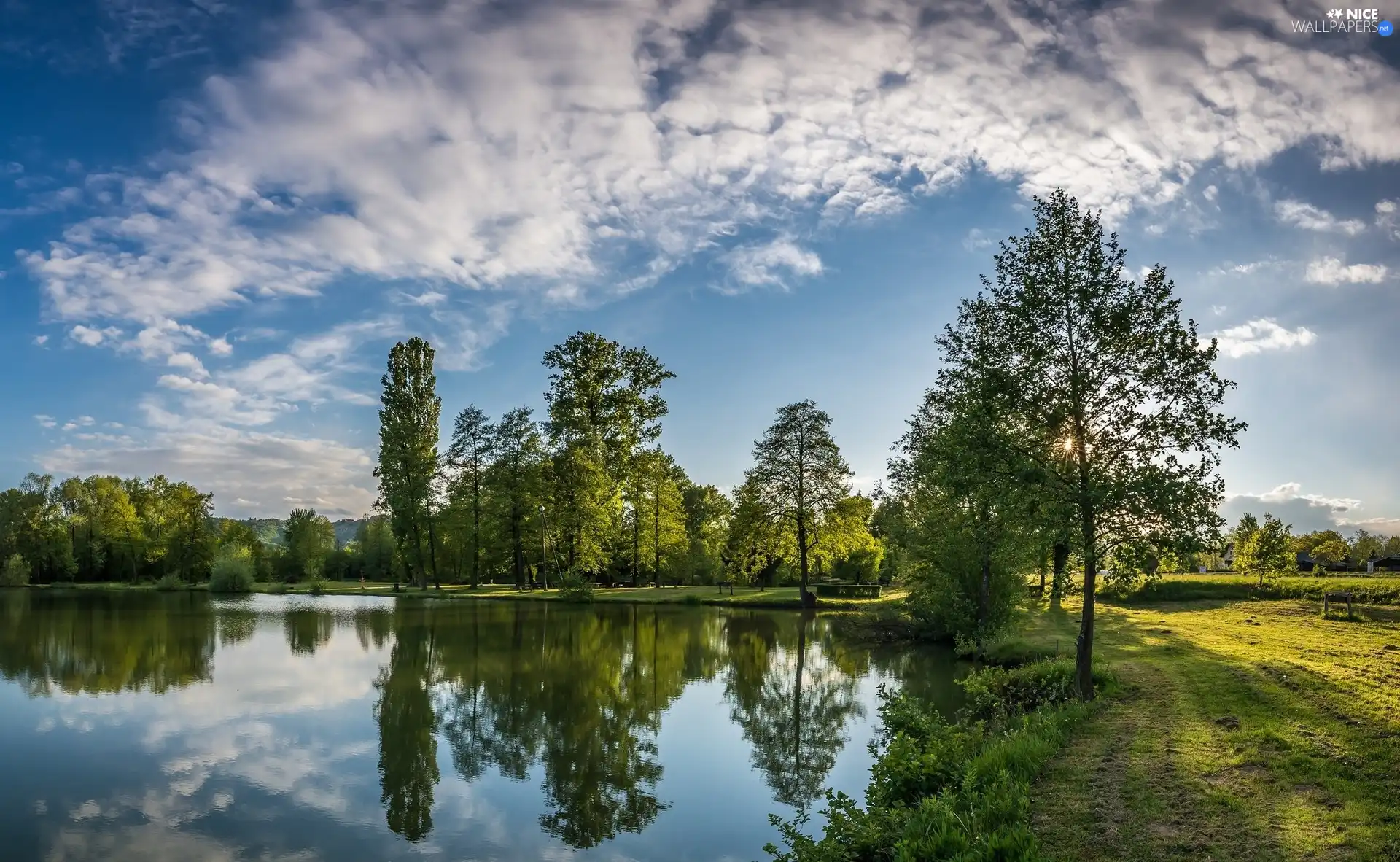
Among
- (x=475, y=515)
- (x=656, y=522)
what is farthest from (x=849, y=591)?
(x=475, y=515)

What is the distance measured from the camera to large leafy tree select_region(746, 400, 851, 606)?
48.2m

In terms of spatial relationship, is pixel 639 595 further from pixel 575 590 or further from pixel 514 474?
pixel 514 474

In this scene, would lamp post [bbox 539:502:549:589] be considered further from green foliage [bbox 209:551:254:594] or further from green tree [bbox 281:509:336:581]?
green tree [bbox 281:509:336:581]

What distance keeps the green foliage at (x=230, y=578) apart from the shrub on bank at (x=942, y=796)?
6341 centimetres

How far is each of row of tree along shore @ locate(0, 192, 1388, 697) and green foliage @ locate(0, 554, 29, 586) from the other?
1.19ft

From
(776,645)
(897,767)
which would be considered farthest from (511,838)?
(776,645)

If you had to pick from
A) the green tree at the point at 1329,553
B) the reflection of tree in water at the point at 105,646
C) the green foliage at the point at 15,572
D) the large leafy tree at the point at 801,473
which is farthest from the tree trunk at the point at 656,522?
the green tree at the point at 1329,553

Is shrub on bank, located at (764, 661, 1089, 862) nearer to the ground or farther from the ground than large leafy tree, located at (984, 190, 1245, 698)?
nearer to the ground

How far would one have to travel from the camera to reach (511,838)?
Answer: 33.0 feet

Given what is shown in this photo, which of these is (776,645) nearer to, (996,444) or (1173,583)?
(996,444)

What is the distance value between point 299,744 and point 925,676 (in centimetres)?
1661

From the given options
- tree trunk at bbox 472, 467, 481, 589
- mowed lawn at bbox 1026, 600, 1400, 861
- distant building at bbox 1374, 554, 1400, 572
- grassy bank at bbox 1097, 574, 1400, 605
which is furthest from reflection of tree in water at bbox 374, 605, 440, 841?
distant building at bbox 1374, 554, 1400, 572

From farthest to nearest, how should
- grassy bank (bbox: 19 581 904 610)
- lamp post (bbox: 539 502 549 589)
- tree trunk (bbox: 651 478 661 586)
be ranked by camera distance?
tree trunk (bbox: 651 478 661 586) → lamp post (bbox: 539 502 549 589) → grassy bank (bbox: 19 581 904 610)

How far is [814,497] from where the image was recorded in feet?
158
